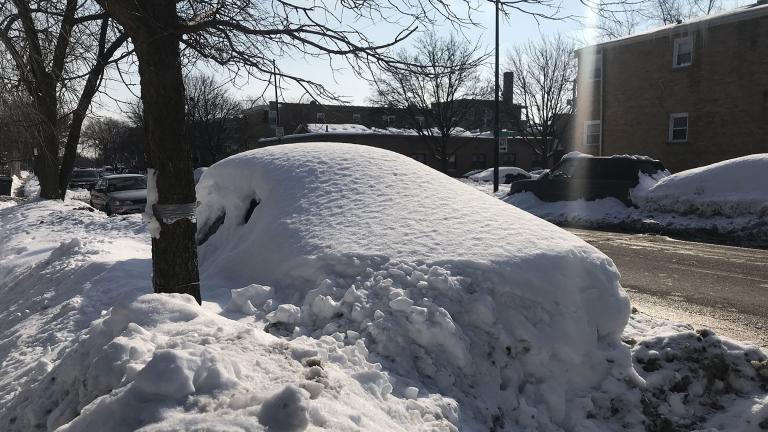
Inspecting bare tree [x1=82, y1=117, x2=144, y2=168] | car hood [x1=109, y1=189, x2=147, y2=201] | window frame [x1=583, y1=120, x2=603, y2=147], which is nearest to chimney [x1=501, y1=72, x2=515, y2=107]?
window frame [x1=583, y1=120, x2=603, y2=147]

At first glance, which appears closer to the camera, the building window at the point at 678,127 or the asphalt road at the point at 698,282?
the asphalt road at the point at 698,282

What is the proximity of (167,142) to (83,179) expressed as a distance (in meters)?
39.4

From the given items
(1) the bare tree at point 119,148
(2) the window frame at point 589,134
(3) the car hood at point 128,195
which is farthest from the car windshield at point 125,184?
(1) the bare tree at point 119,148

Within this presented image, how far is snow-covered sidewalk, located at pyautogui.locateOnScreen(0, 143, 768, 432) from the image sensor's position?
8.20 feet

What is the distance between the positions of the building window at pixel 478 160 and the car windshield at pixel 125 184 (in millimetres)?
35178

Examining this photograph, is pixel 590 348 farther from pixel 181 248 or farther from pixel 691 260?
pixel 691 260

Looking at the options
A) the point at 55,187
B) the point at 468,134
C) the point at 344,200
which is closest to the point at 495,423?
the point at 344,200

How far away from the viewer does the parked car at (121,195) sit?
17.6m

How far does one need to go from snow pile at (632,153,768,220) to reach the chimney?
48.9 feet

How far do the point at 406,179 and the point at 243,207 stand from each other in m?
1.83

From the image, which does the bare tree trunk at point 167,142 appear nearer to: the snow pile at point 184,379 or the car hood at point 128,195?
the snow pile at point 184,379

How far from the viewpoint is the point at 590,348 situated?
3.74 metres

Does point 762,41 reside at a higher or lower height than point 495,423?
higher

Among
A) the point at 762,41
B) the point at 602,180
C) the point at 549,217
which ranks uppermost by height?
the point at 762,41
